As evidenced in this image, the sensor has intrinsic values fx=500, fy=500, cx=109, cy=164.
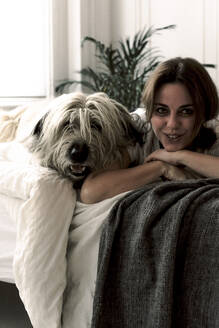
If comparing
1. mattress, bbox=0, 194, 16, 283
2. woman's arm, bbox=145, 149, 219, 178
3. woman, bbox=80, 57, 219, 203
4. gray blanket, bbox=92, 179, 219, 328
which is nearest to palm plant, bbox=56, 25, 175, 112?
woman, bbox=80, 57, 219, 203

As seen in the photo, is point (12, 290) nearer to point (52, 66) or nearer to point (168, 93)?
point (168, 93)

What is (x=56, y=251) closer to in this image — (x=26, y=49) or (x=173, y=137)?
(x=173, y=137)

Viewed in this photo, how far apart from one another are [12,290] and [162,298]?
1.35m

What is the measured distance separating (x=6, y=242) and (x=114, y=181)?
471 mm

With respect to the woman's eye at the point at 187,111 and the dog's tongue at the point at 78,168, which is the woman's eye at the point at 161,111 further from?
the dog's tongue at the point at 78,168

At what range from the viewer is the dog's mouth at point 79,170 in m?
1.60

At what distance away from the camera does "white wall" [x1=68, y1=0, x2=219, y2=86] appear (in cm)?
346

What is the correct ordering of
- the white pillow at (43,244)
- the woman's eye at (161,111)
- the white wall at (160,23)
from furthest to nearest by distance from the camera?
the white wall at (160,23) < the woman's eye at (161,111) < the white pillow at (43,244)

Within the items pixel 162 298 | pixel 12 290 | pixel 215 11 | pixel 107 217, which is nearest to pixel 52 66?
pixel 215 11

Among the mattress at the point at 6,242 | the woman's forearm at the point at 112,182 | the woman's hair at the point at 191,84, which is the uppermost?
the woman's hair at the point at 191,84

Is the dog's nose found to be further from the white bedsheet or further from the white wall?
the white wall

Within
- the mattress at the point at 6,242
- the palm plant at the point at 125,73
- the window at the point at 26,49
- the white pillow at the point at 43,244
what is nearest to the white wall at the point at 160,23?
the palm plant at the point at 125,73

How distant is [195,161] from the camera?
170cm

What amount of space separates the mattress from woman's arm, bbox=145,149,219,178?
571 mm
